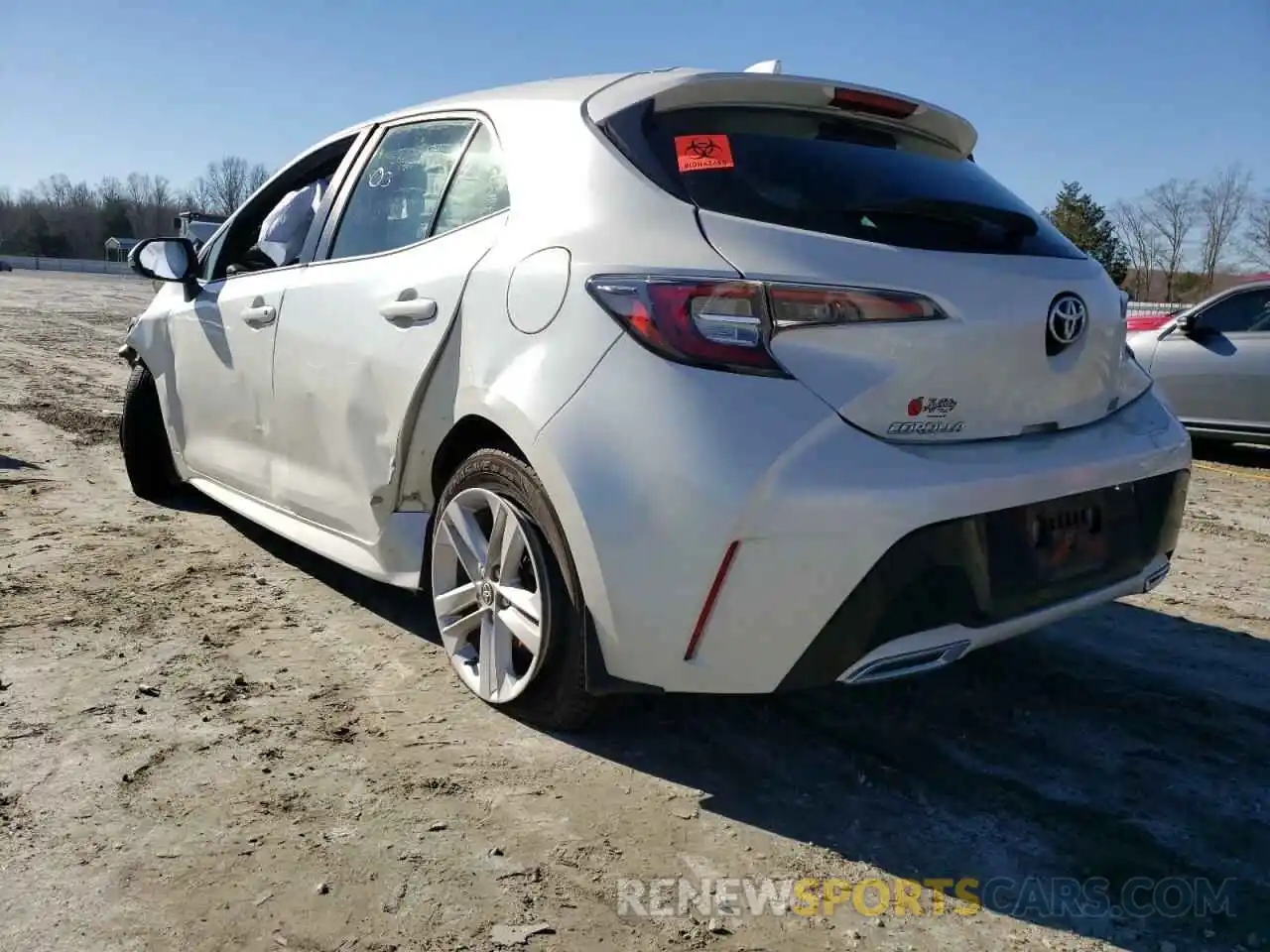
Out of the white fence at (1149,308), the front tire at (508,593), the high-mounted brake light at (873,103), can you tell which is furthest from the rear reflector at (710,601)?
the white fence at (1149,308)

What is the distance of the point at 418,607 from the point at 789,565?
6.47 ft

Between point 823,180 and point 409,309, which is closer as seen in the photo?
point 823,180

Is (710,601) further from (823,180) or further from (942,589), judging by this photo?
(823,180)

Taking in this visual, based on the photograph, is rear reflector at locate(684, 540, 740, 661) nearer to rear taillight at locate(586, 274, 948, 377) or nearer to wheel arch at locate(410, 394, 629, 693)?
wheel arch at locate(410, 394, 629, 693)

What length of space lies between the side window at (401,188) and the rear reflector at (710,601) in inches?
60.7

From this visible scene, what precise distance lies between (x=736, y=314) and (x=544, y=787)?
1.19m

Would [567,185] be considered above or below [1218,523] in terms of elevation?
above

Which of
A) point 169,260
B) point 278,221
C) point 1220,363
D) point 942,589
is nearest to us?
point 942,589

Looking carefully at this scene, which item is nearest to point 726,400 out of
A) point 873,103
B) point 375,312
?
point 873,103

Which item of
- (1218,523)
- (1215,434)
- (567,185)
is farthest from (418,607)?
(1215,434)

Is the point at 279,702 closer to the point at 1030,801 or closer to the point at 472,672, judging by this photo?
the point at 472,672

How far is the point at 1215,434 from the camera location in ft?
25.8

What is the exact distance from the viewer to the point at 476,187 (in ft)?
9.71

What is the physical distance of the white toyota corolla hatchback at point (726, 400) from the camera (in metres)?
2.15
